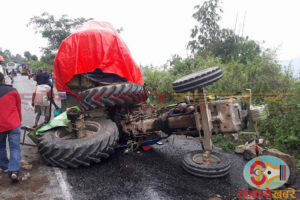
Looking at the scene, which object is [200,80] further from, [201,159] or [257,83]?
[257,83]

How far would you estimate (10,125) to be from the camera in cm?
297

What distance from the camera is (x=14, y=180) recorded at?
2842mm

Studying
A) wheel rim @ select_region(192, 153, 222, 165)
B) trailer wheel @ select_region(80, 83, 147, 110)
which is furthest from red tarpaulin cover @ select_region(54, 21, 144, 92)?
wheel rim @ select_region(192, 153, 222, 165)

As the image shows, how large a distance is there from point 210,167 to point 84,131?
2.44 metres

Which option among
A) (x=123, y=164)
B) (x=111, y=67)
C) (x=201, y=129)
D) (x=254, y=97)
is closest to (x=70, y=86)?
(x=111, y=67)

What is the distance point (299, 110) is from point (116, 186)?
3.66 meters

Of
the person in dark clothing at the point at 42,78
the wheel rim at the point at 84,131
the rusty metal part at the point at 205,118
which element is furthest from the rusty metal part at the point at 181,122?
the person in dark clothing at the point at 42,78

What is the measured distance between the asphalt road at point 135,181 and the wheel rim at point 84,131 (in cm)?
60

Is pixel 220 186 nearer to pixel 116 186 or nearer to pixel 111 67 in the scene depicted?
pixel 116 186

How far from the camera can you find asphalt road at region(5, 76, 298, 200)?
2633 millimetres

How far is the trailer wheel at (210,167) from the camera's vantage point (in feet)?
9.68

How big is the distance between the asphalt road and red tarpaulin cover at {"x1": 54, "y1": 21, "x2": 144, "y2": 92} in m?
1.97

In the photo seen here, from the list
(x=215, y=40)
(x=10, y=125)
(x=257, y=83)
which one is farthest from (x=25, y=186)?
(x=215, y=40)

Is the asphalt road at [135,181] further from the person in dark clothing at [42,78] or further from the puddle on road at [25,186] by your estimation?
the person in dark clothing at [42,78]
